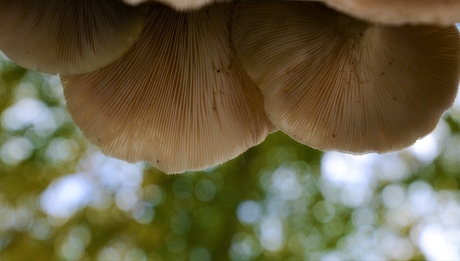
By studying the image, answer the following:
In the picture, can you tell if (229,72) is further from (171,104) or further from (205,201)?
(205,201)

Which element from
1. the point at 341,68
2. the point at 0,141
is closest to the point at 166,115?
the point at 341,68

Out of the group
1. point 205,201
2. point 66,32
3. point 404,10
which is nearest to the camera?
point 404,10

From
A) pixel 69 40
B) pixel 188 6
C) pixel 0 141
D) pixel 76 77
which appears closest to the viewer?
pixel 188 6

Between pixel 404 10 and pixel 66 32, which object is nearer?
pixel 404 10

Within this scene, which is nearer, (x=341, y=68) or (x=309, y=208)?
(x=341, y=68)

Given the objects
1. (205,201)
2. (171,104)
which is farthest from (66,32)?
(205,201)

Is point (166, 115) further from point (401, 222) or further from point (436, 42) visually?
point (401, 222)
